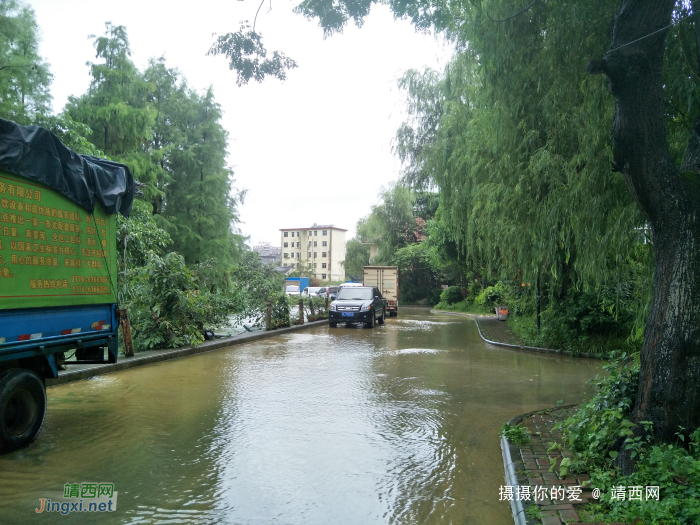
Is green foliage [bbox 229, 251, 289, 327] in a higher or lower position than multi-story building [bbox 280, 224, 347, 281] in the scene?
lower

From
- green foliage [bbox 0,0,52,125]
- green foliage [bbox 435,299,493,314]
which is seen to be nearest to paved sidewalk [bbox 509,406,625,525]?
green foliage [bbox 0,0,52,125]

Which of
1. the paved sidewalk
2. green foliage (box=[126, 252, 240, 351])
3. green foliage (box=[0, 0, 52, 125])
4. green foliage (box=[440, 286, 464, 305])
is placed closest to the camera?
the paved sidewalk

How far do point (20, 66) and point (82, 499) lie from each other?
16.6 m

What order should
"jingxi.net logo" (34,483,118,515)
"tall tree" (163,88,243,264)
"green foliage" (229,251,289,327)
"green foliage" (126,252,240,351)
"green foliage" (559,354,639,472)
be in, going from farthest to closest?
"tall tree" (163,88,243,264), "green foliage" (229,251,289,327), "green foliage" (126,252,240,351), "green foliage" (559,354,639,472), "jingxi.net logo" (34,483,118,515)

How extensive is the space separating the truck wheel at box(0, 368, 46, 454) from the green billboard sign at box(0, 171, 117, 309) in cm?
83

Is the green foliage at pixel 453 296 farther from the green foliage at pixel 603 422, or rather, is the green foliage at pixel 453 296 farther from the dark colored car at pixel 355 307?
the green foliage at pixel 603 422

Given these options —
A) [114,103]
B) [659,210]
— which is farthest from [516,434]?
[114,103]

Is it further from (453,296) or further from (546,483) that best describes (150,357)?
(453,296)

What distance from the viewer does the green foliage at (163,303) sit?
14.1m

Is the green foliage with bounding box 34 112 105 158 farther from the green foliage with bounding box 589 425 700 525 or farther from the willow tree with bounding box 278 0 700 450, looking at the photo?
the green foliage with bounding box 589 425 700 525

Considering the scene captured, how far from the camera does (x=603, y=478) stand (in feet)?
13.9

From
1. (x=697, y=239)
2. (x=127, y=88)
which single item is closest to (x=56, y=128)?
(x=127, y=88)

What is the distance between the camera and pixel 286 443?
20.0 feet

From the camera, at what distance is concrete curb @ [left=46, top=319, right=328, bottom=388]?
10023 millimetres
